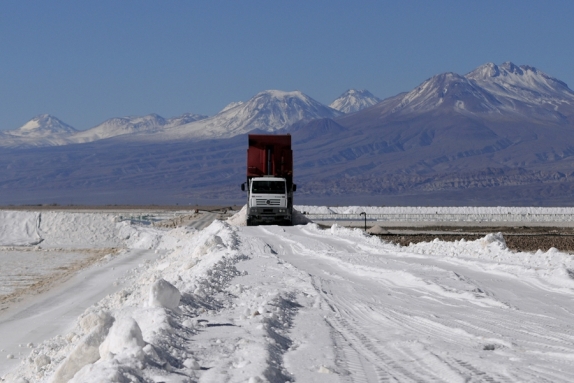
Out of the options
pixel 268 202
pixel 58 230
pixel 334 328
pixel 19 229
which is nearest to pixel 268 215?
pixel 268 202

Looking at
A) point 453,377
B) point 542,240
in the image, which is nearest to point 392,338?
point 453,377

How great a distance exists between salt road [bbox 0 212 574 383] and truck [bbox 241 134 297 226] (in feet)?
62.8

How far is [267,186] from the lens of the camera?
39406 mm

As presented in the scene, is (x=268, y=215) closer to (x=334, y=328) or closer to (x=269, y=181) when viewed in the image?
(x=269, y=181)

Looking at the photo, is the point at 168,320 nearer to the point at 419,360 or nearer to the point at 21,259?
the point at 419,360

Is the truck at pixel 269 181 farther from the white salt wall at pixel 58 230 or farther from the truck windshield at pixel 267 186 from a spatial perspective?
the white salt wall at pixel 58 230

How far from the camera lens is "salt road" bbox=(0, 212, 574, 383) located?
833cm

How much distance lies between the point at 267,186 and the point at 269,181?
23 centimetres

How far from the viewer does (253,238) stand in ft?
99.8

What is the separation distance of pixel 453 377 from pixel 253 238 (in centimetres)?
2237

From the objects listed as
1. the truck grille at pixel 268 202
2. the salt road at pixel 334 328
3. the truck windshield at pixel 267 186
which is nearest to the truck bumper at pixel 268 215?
the truck grille at pixel 268 202

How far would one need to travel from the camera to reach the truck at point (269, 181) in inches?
1551

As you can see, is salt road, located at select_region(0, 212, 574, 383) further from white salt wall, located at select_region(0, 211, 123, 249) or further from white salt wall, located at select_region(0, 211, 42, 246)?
white salt wall, located at select_region(0, 211, 42, 246)

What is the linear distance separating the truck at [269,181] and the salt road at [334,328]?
754 inches
